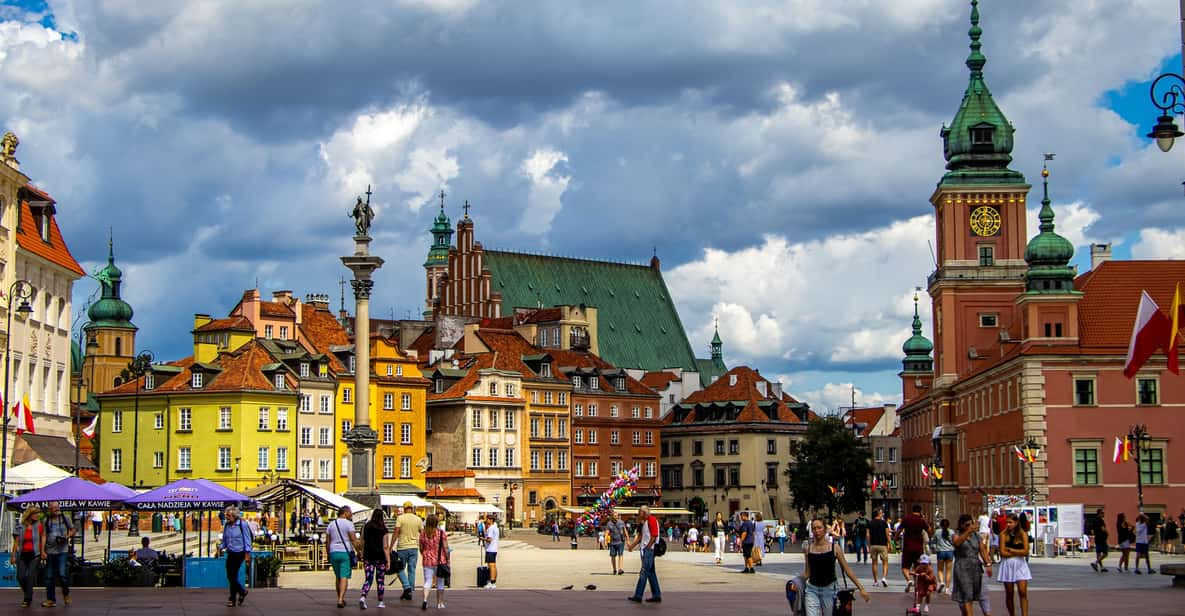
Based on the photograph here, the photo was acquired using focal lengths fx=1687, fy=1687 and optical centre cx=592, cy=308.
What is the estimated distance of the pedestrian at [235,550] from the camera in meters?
28.9

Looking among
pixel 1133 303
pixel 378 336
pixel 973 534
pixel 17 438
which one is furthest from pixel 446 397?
pixel 973 534

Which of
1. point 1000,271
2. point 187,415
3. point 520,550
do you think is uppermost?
point 1000,271

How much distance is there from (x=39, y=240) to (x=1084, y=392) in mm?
46557

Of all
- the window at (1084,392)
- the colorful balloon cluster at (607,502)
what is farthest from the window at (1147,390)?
the colorful balloon cluster at (607,502)

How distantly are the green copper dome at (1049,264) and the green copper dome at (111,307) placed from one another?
307 ft

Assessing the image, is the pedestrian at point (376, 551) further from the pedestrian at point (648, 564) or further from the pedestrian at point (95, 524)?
the pedestrian at point (95, 524)

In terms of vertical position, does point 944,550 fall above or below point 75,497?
below

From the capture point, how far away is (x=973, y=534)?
24016mm

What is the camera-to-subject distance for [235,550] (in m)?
29.2

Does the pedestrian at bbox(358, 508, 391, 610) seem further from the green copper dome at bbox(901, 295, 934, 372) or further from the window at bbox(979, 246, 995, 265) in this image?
the green copper dome at bbox(901, 295, 934, 372)

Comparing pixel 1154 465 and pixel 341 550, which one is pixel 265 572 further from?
pixel 1154 465

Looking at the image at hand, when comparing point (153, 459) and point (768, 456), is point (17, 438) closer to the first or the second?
point (153, 459)

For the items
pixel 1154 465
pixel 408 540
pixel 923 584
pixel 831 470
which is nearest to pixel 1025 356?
pixel 1154 465

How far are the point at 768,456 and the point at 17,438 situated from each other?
84.7 meters
